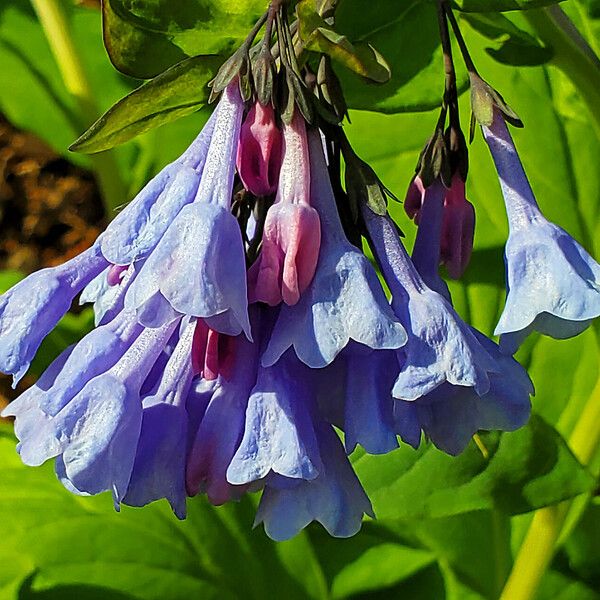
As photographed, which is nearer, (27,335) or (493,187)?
(27,335)

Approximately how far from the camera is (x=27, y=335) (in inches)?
22.5

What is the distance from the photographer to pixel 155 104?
63cm

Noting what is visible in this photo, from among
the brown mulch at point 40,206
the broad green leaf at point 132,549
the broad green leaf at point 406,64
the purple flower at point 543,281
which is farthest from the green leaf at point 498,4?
the brown mulch at point 40,206

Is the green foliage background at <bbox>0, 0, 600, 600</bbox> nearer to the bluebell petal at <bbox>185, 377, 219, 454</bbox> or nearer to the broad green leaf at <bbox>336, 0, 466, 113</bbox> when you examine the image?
the broad green leaf at <bbox>336, 0, 466, 113</bbox>

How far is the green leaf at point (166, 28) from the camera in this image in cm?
74

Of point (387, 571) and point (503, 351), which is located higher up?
point (503, 351)

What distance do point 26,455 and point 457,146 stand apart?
36cm

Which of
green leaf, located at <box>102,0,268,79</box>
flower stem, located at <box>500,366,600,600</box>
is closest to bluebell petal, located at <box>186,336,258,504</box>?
green leaf, located at <box>102,0,268,79</box>

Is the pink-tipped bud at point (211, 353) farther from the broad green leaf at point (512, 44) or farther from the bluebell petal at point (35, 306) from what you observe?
the broad green leaf at point (512, 44)

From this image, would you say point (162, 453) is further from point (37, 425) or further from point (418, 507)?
point (418, 507)

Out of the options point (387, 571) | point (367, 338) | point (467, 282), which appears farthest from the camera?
point (387, 571)

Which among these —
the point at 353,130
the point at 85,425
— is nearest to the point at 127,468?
the point at 85,425

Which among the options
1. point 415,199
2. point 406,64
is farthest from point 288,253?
point 406,64

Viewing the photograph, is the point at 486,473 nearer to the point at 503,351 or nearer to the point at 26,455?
the point at 503,351
